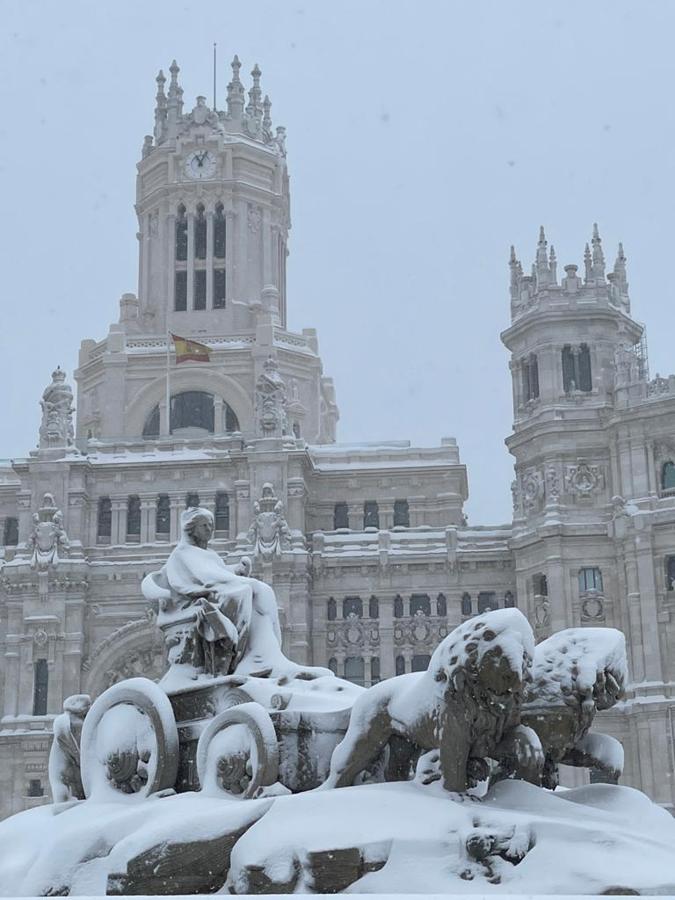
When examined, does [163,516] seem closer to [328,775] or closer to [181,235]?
[181,235]

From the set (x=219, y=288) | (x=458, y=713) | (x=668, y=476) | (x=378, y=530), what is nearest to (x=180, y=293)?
(x=219, y=288)

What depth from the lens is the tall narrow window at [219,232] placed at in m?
72.7

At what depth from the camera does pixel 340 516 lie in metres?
60.9

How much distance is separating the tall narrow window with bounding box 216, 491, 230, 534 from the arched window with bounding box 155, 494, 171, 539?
202 cm

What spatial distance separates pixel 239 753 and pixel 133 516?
44.7 meters

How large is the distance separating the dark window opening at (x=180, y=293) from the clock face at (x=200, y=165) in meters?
5.20

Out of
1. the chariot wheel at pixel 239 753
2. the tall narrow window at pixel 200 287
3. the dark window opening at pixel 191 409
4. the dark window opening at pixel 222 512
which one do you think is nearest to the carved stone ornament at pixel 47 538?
the dark window opening at pixel 222 512

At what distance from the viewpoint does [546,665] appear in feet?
50.0

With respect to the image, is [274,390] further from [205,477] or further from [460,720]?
[460,720]

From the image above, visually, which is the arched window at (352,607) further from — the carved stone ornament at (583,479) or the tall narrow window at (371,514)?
the carved stone ornament at (583,479)

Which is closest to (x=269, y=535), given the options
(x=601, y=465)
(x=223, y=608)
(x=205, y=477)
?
(x=205, y=477)

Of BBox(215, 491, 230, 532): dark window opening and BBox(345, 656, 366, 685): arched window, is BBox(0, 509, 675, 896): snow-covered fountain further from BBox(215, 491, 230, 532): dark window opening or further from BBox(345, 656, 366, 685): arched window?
BBox(215, 491, 230, 532): dark window opening

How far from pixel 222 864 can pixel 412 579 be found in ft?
144

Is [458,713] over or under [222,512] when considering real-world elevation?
under
